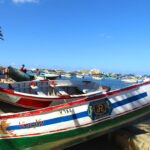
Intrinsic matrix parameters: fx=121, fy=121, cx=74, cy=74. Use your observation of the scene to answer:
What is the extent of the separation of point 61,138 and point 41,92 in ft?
10.2

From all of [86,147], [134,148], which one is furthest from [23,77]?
[134,148]

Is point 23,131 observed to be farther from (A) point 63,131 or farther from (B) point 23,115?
(A) point 63,131

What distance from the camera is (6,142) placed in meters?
4.35

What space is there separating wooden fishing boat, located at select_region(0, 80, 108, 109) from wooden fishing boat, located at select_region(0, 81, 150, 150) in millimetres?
630

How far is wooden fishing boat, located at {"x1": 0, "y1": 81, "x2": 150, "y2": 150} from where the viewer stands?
173 inches

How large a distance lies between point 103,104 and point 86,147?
234cm

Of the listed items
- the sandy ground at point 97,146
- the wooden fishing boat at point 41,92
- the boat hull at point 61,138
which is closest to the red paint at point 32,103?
the wooden fishing boat at point 41,92

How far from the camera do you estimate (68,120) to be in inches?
191

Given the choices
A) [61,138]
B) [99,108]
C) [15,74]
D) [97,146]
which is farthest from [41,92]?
[15,74]

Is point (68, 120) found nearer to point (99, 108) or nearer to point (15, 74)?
point (99, 108)

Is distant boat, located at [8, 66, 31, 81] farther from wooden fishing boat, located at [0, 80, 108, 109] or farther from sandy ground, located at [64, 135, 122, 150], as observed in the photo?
sandy ground, located at [64, 135, 122, 150]

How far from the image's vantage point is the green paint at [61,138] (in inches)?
174

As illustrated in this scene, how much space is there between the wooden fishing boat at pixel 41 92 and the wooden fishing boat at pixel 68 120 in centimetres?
63

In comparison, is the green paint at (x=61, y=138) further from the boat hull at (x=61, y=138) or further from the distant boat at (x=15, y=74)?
the distant boat at (x=15, y=74)
